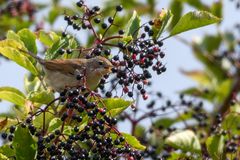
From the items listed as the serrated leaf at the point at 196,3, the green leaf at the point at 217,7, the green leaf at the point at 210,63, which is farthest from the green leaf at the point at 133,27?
the green leaf at the point at 210,63

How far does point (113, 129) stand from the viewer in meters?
3.74

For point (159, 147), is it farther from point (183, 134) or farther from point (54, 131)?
point (54, 131)

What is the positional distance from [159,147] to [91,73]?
4.58 ft

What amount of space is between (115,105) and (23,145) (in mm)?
595

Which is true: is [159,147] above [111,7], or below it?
below

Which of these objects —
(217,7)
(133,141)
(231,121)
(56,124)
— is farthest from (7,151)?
(217,7)

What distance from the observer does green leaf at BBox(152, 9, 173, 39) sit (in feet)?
13.4

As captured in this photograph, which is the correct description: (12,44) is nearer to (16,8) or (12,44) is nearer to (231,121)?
(231,121)

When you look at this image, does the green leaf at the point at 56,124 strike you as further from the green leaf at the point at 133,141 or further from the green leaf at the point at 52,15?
the green leaf at the point at 52,15

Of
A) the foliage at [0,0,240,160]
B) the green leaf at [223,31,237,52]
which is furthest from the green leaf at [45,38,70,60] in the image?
the green leaf at [223,31,237,52]

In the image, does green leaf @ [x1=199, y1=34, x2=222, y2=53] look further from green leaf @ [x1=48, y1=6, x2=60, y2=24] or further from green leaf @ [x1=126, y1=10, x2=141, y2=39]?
green leaf @ [x1=126, y1=10, x2=141, y2=39]

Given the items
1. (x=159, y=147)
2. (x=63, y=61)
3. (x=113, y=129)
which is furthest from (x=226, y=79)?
(x=113, y=129)

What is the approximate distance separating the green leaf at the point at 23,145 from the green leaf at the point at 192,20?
1.14 metres

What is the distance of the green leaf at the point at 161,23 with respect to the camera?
4.10m
